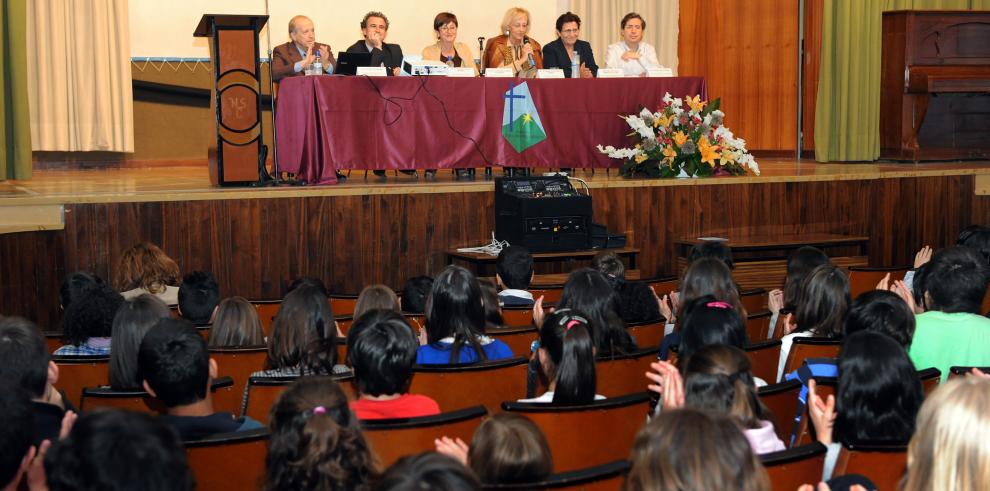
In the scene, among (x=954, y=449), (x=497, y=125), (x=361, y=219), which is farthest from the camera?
(x=497, y=125)

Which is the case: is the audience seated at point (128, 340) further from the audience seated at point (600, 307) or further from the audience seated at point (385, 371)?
the audience seated at point (600, 307)

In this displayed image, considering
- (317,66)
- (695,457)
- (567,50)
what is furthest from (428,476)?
(567,50)

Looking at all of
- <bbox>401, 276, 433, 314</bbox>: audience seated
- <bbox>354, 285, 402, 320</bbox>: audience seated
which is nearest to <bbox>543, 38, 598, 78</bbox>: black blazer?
<bbox>401, 276, 433, 314</bbox>: audience seated

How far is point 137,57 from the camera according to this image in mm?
9820

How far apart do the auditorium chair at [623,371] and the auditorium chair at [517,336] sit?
0.41 metres

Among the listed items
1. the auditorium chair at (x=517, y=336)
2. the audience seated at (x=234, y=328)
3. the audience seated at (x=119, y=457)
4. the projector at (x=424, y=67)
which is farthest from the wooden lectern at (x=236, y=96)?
the audience seated at (x=119, y=457)

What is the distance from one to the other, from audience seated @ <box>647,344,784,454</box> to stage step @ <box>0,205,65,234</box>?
14.5ft

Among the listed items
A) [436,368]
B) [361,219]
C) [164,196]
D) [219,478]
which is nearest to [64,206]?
[164,196]

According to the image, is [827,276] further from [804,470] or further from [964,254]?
[804,470]

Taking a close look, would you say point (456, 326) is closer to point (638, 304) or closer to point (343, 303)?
point (638, 304)

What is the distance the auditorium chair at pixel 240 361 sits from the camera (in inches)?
125

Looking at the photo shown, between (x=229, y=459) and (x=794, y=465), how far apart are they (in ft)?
3.63

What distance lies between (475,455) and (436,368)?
0.96m

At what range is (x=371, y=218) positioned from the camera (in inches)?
254
